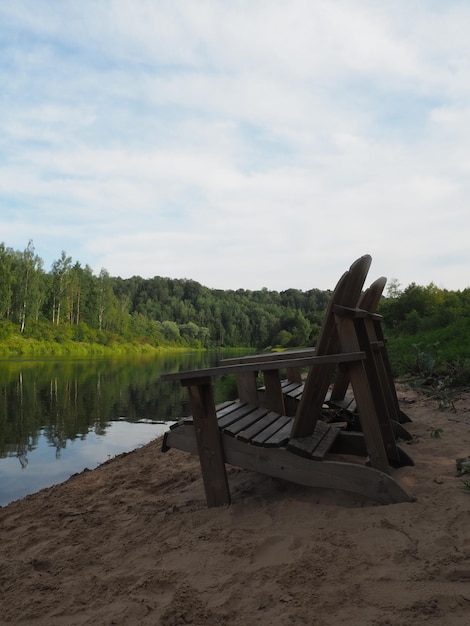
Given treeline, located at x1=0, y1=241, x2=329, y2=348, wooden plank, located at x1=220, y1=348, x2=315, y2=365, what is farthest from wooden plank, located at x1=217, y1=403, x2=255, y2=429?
treeline, located at x1=0, y1=241, x2=329, y2=348

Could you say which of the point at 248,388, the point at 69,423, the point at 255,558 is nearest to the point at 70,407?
the point at 69,423

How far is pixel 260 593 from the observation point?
2.23 meters

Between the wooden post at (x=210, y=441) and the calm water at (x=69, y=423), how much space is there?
3575 mm

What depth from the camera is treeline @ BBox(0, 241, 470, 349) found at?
22688mm

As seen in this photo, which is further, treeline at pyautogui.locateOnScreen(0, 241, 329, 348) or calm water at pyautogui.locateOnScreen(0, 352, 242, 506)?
treeline at pyautogui.locateOnScreen(0, 241, 329, 348)

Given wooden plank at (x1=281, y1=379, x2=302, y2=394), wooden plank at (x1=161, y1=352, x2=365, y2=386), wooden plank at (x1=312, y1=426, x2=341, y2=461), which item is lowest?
wooden plank at (x1=312, y1=426, x2=341, y2=461)

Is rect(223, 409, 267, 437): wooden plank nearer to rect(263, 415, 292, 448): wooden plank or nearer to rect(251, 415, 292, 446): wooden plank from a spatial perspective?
rect(251, 415, 292, 446): wooden plank

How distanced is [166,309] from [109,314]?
203ft

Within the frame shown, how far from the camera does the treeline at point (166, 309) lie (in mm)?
22688

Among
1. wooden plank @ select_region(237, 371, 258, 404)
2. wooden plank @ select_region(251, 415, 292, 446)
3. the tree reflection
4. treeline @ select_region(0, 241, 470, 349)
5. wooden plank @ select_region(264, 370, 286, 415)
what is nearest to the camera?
wooden plank @ select_region(251, 415, 292, 446)

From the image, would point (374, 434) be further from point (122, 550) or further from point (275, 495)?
point (122, 550)

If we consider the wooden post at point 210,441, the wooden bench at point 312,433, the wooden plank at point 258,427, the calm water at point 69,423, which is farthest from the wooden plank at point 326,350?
the calm water at point 69,423

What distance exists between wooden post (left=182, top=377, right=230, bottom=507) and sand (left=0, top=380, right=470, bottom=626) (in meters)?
0.15

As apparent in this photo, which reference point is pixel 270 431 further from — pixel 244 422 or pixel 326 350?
pixel 326 350
